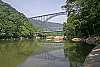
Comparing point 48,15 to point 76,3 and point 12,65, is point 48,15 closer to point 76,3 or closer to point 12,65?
point 76,3

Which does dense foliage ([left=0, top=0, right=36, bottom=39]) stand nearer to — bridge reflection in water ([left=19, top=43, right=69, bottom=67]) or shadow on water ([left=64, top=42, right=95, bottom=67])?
shadow on water ([left=64, top=42, right=95, bottom=67])

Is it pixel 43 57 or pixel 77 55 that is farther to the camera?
pixel 77 55

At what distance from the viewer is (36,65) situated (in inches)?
496

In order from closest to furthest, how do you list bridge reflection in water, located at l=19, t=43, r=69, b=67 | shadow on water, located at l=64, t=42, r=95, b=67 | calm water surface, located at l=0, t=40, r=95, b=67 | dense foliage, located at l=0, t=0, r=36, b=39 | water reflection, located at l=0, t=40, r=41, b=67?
bridge reflection in water, located at l=19, t=43, r=69, b=67, calm water surface, located at l=0, t=40, r=95, b=67, shadow on water, located at l=64, t=42, r=95, b=67, water reflection, located at l=0, t=40, r=41, b=67, dense foliage, located at l=0, t=0, r=36, b=39

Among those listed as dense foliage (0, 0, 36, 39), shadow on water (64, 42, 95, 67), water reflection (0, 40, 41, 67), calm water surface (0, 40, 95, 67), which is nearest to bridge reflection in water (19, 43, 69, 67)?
calm water surface (0, 40, 95, 67)

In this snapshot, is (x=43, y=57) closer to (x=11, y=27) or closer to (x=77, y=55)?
(x=77, y=55)

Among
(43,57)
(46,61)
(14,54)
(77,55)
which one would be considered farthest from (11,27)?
(46,61)

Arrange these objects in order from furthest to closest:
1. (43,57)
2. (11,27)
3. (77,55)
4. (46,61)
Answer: (11,27)
(77,55)
(43,57)
(46,61)

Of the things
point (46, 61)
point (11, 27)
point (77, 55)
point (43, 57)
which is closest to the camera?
point (46, 61)

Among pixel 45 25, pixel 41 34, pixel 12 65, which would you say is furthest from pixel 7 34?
pixel 45 25

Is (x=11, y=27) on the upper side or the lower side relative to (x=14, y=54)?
upper

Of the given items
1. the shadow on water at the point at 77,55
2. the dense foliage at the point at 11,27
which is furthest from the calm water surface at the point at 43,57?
the dense foliage at the point at 11,27

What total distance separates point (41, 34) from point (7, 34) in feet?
71.4

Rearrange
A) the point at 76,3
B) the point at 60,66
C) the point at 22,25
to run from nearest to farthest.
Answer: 1. the point at 60,66
2. the point at 76,3
3. the point at 22,25
